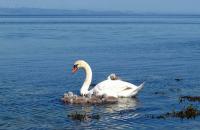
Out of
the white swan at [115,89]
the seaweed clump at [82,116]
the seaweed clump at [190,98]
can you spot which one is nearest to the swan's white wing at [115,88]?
the white swan at [115,89]

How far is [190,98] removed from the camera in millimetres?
24422

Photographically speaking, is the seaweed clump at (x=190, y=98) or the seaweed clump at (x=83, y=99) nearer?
the seaweed clump at (x=83, y=99)

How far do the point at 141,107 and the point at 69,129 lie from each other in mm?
4652

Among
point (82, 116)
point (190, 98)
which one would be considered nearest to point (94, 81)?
point (190, 98)

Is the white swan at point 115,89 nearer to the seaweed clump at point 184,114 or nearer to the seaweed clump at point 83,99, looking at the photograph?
the seaweed clump at point 83,99

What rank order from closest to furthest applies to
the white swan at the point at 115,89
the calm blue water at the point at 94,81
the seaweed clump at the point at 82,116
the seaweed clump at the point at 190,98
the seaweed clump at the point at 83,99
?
the calm blue water at the point at 94,81
the seaweed clump at the point at 82,116
the seaweed clump at the point at 83,99
the seaweed clump at the point at 190,98
the white swan at the point at 115,89

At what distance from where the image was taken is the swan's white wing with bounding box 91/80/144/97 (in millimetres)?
24777

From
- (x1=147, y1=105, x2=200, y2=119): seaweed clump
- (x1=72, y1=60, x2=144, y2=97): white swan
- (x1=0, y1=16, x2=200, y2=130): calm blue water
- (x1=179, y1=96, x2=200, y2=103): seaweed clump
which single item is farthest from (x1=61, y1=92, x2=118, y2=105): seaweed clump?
(x1=147, y1=105, x2=200, y2=119): seaweed clump

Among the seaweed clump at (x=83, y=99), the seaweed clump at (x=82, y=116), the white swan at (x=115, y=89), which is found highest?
the white swan at (x=115, y=89)

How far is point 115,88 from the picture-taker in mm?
25047

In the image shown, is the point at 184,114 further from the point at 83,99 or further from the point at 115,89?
the point at 115,89

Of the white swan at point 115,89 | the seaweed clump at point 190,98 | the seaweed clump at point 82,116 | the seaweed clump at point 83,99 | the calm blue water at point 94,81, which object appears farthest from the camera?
the white swan at point 115,89

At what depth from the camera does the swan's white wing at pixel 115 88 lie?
81.3ft

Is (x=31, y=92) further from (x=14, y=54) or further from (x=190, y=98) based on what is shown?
(x=14, y=54)
